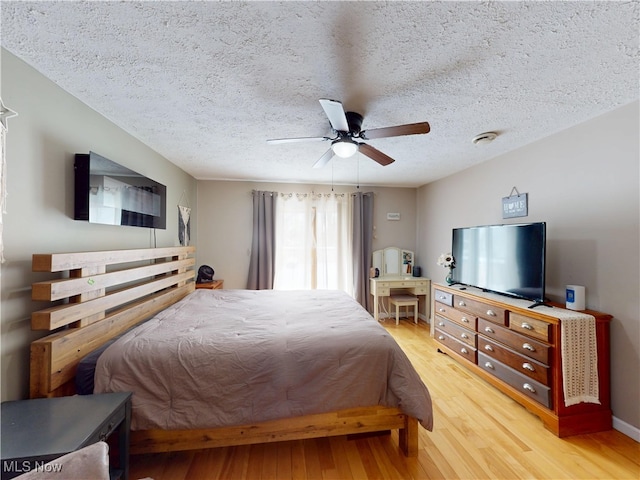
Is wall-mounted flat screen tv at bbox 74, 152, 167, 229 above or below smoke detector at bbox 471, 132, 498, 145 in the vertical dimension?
below

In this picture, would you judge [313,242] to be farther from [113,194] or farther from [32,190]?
[32,190]

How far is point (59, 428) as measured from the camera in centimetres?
117

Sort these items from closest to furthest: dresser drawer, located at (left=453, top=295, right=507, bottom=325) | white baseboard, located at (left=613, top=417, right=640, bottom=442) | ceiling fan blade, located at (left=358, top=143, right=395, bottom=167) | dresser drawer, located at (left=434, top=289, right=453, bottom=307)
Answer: white baseboard, located at (left=613, top=417, right=640, bottom=442) < ceiling fan blade, located at (left=358, top=143, right=395, bottom=167) < dresser drawer, located at (left=453, top=295, right=507, bottom=325) < dresser drawer, located at (left=434, top=289, right=453, bottom=307)

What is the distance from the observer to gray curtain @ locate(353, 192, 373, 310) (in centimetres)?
463

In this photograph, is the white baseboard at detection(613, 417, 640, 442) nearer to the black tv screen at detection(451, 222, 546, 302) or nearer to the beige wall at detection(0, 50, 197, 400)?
the black tv screen at detection(451, 222, 546, 302)

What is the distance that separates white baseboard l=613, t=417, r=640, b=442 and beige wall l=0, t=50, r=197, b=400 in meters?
3.95

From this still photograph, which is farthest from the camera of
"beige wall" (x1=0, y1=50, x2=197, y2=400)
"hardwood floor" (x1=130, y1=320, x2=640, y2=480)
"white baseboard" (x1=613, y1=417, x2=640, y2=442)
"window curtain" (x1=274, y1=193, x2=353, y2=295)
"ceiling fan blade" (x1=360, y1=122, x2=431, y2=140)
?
"window curtain" (x1=274, y1=193, x2=353, y2=295)

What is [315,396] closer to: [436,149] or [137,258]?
[137,258]

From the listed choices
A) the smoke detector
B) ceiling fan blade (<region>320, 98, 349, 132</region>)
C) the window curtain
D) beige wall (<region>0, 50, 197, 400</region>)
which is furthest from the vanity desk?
beige wall (<region>0, 50, 197, 400</region>)

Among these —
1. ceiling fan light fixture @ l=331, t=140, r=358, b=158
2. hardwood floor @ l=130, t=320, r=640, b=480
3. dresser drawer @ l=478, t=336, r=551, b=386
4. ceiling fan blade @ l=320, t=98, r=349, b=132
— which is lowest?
hardwood floor @ l=130, t=320, r=640, b=480

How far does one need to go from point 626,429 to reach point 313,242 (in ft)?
12.6

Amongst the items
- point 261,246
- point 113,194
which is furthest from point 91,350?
point 261,246

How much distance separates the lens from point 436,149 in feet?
9.37

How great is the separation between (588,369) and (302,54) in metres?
2.94
